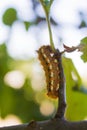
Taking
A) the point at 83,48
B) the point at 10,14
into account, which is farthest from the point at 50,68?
the point at 10,14

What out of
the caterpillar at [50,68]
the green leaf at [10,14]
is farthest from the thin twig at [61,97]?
the green leaf at [10,14]

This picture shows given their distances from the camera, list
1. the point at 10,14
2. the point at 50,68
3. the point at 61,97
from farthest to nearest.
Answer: the point at 10,14 < the point at 50,68 < the point at 61,97

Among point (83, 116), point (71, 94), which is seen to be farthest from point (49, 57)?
point (83, 116)

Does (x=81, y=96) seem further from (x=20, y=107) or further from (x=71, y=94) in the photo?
(x=20, y=107)

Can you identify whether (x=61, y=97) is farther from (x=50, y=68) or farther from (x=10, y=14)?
(x=10, y=14)

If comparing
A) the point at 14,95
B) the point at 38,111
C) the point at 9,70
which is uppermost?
the point at 9,70

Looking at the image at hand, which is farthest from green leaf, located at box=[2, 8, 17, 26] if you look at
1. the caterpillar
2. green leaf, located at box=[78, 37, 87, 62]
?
green leaf, located at box=[78, 37, 87, 62]

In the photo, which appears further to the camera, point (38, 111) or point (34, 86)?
point (38, 111)

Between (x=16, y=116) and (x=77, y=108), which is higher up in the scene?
(x=77, y=108)

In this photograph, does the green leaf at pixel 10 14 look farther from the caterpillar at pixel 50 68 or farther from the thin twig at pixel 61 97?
the thin twig at pixel 61 97
